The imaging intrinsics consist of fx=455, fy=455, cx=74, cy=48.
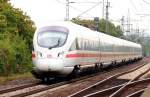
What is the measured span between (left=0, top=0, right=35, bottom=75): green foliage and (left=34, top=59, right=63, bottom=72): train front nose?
25.7ft

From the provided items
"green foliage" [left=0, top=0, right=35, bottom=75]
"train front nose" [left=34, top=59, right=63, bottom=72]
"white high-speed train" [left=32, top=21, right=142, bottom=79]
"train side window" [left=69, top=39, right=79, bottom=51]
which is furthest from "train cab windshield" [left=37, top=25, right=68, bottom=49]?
"green foliage" [left=0, top=0, right=35, bottom=75]

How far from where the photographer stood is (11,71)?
2905 centimetres

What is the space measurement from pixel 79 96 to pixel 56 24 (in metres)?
7.30

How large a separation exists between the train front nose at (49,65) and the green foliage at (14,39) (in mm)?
7821

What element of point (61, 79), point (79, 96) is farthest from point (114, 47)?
point (79, 96)

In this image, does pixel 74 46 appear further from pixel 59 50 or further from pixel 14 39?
pixel 14 39

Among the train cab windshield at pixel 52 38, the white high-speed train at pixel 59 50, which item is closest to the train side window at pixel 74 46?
the white high-speed train at pixel 59 50

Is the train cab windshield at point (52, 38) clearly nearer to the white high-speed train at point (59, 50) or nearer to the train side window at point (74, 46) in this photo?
the white high-speed train at point (59, 50)

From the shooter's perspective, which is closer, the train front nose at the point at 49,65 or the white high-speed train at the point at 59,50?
the train front nose at the point at 49,65

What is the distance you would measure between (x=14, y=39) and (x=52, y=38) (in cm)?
1237

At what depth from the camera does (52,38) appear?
67.7 ft

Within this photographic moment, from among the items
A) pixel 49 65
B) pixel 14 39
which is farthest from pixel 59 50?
pixel 14 39

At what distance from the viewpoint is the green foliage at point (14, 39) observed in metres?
28.2

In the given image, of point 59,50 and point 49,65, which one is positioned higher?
point 59,50
